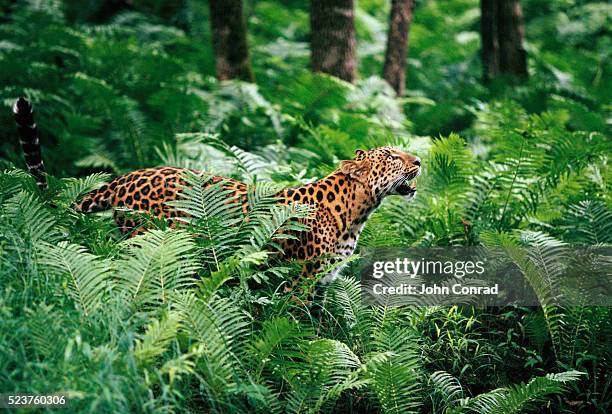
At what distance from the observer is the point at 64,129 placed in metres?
9.19

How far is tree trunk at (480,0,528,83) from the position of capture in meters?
12.9

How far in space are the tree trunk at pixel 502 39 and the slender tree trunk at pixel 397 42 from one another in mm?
1836

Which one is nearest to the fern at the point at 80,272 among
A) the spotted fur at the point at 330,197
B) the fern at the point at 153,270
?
the fern at the point at 153,270

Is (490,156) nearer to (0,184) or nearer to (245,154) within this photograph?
(245,154)

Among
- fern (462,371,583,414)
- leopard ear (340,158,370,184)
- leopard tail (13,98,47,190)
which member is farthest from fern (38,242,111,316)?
fern (462,371,583,414)

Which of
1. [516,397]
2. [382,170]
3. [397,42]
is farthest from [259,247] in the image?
[397,42]

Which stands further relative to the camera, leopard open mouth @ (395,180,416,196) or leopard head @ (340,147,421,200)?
leopard open mouth @ (395,180,416,196)

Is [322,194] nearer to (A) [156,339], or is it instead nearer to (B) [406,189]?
(B) [406,189]

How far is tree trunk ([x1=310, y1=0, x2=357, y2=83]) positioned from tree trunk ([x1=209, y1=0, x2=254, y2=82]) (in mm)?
1044

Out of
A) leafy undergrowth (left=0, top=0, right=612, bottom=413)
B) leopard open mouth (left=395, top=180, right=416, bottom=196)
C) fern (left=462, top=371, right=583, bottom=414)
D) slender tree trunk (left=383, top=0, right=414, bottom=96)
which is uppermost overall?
slender tree trunk (left=383, top=0, right=414, bottom=96)

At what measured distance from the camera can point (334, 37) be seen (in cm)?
1057

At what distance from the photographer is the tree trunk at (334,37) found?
34.1 ft

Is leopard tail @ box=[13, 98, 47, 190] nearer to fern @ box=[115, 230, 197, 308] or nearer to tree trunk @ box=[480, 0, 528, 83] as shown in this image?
fern @ box=[115, 230, 197, 308]

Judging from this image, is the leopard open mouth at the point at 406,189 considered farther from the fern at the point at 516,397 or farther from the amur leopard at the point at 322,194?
the fern at the point at 516,397
